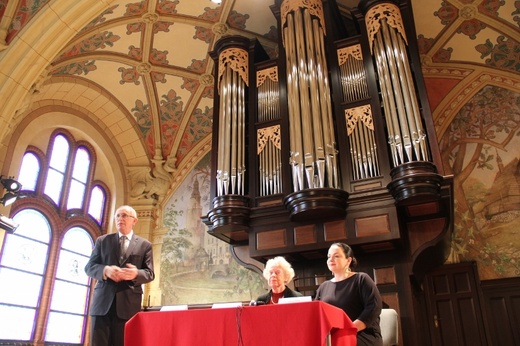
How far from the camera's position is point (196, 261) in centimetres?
764

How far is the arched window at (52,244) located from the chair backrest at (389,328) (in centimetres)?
448

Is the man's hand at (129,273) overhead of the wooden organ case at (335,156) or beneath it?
beneath

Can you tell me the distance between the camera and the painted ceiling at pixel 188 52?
6828 millimetres

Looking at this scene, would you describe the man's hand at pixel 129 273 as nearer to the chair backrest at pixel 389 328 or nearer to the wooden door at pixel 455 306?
the chair backrest at pixel 389 328

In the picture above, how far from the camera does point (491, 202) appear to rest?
6.56 m

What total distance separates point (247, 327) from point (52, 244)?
520 centimetres

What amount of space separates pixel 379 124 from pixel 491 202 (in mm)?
2462

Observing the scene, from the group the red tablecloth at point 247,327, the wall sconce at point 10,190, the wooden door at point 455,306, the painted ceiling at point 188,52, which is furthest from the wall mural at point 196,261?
the red tablecloth at point 247,327

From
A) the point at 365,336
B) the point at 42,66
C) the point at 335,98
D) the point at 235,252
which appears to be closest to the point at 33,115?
the point at 42,66

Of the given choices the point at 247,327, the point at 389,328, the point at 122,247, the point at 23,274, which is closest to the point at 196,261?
the point at 23,274

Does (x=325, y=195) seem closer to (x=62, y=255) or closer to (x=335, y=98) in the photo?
(x=335, y=98)

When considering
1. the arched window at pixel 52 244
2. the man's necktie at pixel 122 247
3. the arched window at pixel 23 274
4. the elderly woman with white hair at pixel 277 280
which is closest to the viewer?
the man's necktie at pixel 122 247

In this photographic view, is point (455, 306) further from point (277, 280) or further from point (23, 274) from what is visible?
point (23, 274)

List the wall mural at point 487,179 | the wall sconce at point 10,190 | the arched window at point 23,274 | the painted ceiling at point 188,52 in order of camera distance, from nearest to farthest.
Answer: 1. the wall sconce at point 10,190
2. the arched window at point 23,274
3. the wall mural at point 487,179
4. the painted ceiling at point 188,52
